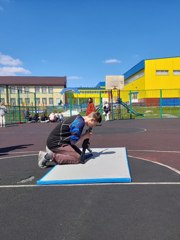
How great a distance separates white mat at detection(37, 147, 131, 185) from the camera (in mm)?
4426

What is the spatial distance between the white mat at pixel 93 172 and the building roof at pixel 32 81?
68.9 m

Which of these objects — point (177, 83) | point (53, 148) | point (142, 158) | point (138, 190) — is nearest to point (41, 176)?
point (53, 148)

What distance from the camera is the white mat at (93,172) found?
443 cm

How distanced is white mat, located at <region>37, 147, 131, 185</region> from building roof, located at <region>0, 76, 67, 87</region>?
6890 centimetres

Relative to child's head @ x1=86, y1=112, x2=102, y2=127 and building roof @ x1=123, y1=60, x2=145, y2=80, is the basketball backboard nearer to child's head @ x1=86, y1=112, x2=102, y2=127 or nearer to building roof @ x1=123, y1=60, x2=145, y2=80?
child's head @ x1=86, y1=112, x2=102, y2=127

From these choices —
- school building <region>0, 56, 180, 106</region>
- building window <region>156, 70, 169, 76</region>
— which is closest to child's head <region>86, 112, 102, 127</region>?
school building <region>0, 56, 180, 106</region>

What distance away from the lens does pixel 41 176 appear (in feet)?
16.2

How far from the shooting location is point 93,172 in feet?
16.1

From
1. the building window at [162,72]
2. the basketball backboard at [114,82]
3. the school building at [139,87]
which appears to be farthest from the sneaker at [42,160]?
the building window at [162,72]

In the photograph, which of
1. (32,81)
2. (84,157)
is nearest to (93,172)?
(84,157)

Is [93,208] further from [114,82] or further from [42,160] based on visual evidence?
[114,82]

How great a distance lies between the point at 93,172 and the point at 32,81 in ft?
237

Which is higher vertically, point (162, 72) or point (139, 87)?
point (162, 72)

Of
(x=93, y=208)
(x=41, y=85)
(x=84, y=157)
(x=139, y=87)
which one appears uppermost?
(x=41, y=85)
